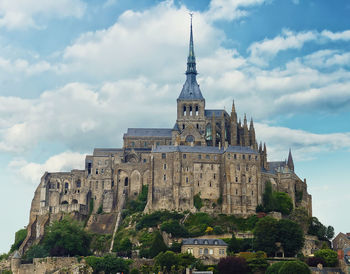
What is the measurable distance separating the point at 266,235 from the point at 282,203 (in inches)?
677

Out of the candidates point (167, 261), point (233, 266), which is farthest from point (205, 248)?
point (233, 266)

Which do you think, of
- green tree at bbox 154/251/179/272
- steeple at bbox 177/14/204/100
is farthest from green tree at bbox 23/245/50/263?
steeple at bbox 177/14/204/100

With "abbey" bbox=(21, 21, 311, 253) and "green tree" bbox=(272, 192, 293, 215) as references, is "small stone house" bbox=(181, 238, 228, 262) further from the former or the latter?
"green tree" bbox=(272, 192, 293, 215)

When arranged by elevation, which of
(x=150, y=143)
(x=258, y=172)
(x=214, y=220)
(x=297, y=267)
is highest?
(x=150, y=143)

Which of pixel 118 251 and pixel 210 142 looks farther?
pixel 210 142

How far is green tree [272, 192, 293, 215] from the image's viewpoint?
111500 millimetres

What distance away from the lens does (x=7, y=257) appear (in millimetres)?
110625

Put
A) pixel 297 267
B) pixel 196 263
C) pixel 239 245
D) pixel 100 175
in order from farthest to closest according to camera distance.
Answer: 1. pixel 100 175
2. pixel 239 245
3. pixel 196 263
4. pixel 297 267

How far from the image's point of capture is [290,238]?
96375 millimetres

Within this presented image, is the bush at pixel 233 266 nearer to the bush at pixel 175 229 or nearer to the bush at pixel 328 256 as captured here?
the bush at pixel 328 256

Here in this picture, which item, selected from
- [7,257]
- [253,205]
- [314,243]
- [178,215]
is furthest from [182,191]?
[7,257]

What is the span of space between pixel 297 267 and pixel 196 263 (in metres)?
13.7

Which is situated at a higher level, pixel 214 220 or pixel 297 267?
pixel 214 220

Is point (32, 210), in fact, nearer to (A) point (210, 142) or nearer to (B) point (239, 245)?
(A) point (210, 142)
